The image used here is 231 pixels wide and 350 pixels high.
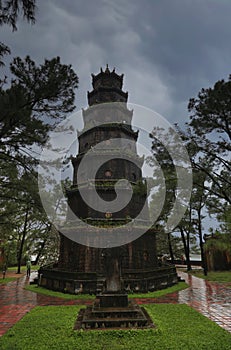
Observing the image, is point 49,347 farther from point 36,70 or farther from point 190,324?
point 36,70

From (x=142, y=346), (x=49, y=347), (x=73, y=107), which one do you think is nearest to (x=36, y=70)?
(x=73, y=107)

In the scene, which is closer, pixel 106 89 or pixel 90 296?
pixel 90 296

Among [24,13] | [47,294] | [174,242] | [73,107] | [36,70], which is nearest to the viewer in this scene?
[24,13]

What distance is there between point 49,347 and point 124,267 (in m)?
9.10

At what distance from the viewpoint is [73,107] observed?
31.7 feet

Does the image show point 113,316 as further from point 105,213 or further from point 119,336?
point 105,213

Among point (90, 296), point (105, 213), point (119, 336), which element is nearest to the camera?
point (119, 336)

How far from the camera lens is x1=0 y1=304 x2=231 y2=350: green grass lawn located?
548cm

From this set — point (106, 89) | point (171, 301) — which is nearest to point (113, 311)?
point (171, 301)

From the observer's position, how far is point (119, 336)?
610 cm

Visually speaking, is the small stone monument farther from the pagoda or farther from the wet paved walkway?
the wet paved walkway

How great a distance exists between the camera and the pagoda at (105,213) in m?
13.4

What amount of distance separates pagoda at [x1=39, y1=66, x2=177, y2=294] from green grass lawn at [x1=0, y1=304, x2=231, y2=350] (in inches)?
157

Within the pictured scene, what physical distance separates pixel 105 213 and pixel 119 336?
9944 mm
